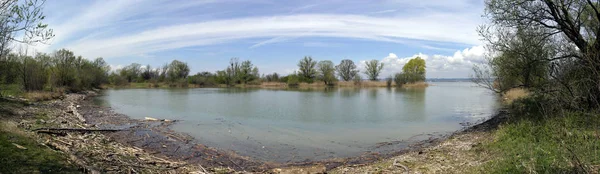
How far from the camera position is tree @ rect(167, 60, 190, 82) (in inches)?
4077

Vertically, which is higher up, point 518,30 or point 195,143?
point 518,30

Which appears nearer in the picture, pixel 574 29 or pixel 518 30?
pixel 574 29

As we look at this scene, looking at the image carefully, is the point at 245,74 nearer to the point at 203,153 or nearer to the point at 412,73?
the point at 412,73

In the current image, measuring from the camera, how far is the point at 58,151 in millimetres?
8438

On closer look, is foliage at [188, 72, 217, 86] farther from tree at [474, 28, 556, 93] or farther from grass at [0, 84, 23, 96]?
tree at [474, 28, 556, 93]

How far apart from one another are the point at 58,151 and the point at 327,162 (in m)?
7.68

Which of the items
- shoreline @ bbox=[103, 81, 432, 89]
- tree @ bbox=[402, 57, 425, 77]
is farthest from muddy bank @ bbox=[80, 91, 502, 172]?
tree @ bbox=[402, 57, 425, 77]

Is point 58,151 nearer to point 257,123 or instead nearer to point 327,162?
point 327,162

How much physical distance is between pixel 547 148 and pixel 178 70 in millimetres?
108139

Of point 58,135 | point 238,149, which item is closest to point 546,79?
point 238,149

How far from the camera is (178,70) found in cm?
10575

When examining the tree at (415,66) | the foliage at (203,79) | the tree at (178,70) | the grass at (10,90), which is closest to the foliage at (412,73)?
the tree at (415,66)

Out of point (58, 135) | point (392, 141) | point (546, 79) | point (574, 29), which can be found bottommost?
point (392, 141)

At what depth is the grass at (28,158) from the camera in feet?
20.9
